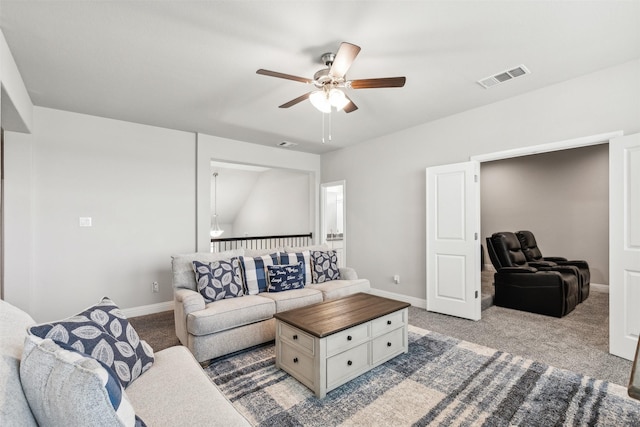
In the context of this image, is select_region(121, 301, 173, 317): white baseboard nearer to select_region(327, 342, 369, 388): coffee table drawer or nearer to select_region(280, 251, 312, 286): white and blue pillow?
select_region(280, 251, 312, 286): white and blue pillow

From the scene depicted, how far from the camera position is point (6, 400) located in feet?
2.72

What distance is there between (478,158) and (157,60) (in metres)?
3.67

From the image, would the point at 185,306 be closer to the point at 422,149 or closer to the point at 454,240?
the point at 454,240

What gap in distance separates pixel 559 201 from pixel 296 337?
602cm

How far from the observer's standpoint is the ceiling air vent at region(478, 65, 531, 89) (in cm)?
278

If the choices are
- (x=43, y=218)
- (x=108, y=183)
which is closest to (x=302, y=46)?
(x=108, y=183)

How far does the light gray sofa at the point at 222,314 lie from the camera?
102 inches

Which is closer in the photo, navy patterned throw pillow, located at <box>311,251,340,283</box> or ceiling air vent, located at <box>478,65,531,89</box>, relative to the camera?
ceiling air vent, located at <box>478,65,531,89</box>

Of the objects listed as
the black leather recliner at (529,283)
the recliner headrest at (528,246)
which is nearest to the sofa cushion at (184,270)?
the black leather recliner at (529,283)

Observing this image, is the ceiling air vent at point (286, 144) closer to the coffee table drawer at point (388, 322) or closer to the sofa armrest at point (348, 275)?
the sofa armrest at point (348, 275)

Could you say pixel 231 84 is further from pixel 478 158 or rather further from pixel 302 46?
pixel 478 158

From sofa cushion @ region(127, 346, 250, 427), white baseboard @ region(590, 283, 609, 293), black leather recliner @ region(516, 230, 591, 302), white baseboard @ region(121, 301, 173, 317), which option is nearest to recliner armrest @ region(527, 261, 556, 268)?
black leather recliner @ region(516, 230, 591, 302)

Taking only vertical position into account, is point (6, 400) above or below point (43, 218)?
below

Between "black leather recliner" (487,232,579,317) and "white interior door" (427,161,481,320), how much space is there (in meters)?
0.85
